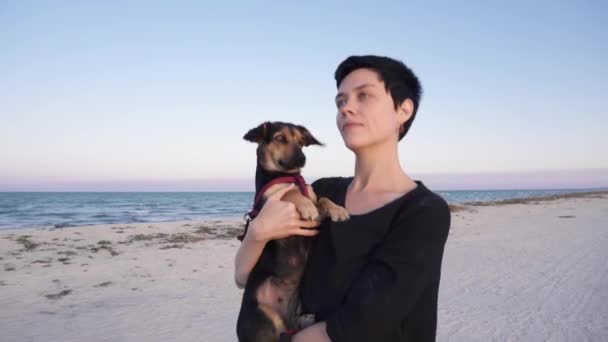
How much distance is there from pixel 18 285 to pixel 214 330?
16.8 ft

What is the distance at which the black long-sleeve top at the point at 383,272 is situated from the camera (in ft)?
5.88

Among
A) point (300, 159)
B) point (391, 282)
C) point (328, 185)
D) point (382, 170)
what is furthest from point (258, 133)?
point (391, 282)

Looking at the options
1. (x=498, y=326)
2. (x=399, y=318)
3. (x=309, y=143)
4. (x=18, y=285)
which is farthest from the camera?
(x=18, y=285)

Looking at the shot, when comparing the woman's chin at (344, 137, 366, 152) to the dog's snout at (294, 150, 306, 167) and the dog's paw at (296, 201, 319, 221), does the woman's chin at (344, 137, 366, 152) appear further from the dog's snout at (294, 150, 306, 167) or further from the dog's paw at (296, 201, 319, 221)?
the dog's snout at (294, 150, 306, 167)

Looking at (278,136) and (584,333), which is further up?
(278,136)

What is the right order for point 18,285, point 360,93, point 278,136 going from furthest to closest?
1. point 18,285
2. point 278,136
3. point 360,93

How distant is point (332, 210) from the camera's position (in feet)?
8.09

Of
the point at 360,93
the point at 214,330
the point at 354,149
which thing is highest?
the point at 360,93

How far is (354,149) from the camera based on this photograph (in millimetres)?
2383

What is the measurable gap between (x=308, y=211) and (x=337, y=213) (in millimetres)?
406

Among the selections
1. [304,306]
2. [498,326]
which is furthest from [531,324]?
[304,306]

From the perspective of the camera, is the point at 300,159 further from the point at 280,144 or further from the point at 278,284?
the point at 278,284

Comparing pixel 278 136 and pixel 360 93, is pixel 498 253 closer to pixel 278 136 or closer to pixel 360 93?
pixel 278 136

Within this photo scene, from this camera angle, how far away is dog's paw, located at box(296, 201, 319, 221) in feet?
8.93
